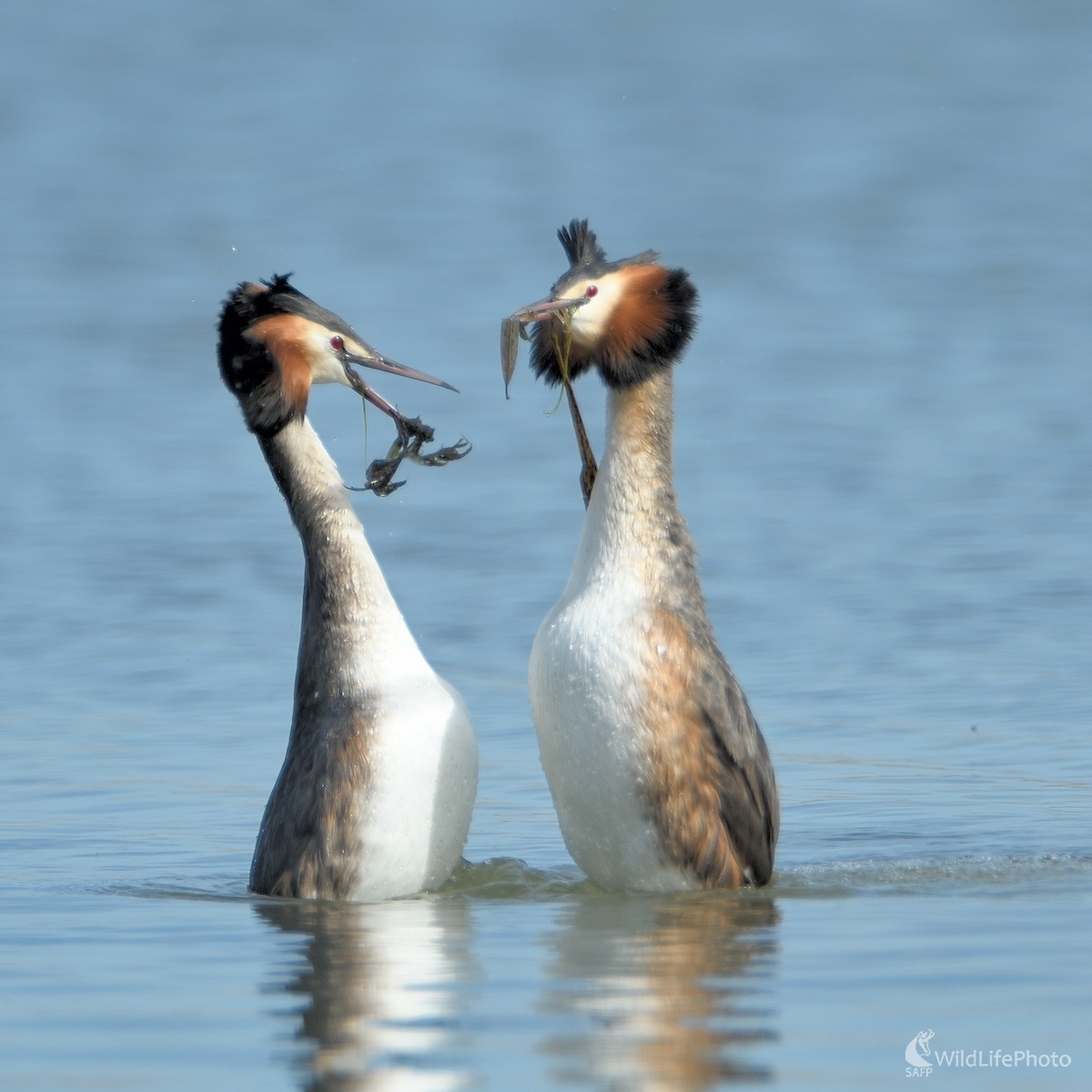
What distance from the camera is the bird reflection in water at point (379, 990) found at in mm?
5832

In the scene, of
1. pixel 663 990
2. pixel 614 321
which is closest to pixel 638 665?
pixel 614 321

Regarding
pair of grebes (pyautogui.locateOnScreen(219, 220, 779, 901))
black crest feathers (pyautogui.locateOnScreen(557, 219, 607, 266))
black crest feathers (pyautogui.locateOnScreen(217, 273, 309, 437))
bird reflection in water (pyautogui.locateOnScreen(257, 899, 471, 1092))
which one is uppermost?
black crest feathers (pyautogui.locateOnScreen(557, 219, 607, 266))

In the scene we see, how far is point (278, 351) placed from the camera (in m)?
8.88

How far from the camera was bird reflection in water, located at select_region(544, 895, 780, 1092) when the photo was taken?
19.1 ft

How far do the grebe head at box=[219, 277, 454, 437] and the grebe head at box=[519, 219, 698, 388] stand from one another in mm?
573

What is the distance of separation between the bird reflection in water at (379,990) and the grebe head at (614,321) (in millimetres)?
1996

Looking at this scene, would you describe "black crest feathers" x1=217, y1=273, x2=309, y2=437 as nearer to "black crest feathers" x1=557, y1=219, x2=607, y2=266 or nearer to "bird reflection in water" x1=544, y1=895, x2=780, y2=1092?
"black crest feathers" x1=557, y1=219, x2=607, y2=266

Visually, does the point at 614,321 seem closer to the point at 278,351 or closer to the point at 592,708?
the point at 278,351

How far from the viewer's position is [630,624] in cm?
826

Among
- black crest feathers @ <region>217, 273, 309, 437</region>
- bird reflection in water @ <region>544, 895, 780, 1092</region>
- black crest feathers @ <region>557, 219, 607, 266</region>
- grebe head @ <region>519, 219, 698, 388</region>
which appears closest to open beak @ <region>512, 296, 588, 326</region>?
grebe head @ <region>519, 219, 698, 388</region>

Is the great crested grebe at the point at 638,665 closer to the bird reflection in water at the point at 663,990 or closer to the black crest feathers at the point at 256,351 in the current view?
the bird reflection in water at the point at 663,990

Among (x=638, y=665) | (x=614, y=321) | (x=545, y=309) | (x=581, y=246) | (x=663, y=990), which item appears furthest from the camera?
(x=581, y=246)

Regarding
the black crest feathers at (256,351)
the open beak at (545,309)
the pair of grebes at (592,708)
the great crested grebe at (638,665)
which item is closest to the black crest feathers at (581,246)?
the pair of grebes at (592,708)

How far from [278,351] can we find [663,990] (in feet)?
10.9
